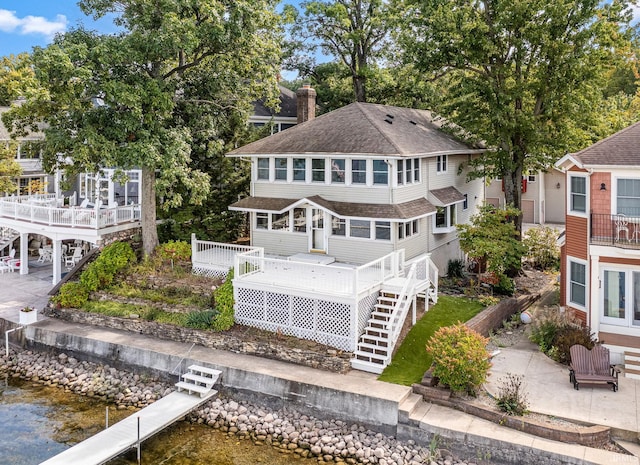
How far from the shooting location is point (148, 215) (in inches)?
887

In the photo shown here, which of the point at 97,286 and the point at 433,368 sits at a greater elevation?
the point at 97,286

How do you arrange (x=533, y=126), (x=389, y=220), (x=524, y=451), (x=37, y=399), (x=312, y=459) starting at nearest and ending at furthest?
1. (x=524, y=451)
2. (x=312, y=459)
3. (x=37, y=399)
4. (x=389, y=220)
5. (x=533, y=126)

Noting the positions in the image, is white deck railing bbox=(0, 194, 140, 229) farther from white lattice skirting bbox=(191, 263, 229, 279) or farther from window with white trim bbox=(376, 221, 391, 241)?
window with white trim bbox=(376, 221, 391, 241)

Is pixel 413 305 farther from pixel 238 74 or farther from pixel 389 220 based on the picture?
pixel 238 74

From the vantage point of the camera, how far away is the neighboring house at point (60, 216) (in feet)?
75.3

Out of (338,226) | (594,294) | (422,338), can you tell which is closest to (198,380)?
(422,338)

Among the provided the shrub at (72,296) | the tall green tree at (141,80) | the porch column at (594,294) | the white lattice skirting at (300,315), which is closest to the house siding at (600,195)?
the porch column at (594,294)

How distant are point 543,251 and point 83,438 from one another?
21.8m

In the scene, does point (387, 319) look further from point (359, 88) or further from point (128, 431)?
point (359, 88)

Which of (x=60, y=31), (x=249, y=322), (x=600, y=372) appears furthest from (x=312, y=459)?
(x=60, y=31)

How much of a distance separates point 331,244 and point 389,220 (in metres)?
2.84

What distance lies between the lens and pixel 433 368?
14.8 metres

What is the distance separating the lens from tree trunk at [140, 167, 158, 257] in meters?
22.5

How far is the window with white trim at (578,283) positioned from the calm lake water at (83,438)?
10355 mm
